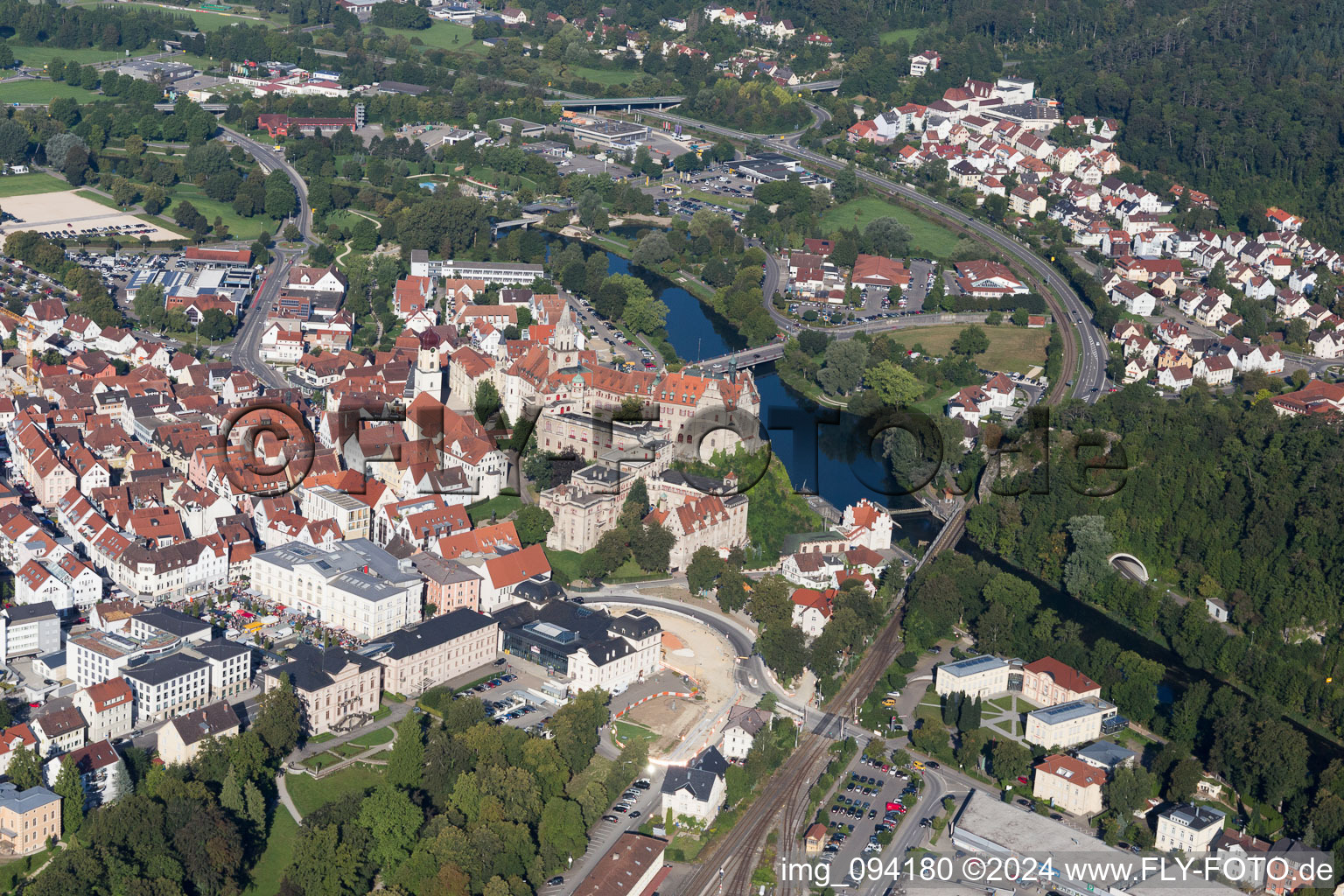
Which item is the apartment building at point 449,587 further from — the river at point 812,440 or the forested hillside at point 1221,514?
the forested hillside at point 1221,514

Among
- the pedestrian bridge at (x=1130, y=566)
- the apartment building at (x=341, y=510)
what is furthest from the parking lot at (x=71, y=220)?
the pedestrian bridge at (x=1130, y=566)

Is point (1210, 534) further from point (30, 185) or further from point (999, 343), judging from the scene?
point (30, 185)

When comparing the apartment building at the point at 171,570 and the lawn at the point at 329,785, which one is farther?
the apartment building at the point at 171,570

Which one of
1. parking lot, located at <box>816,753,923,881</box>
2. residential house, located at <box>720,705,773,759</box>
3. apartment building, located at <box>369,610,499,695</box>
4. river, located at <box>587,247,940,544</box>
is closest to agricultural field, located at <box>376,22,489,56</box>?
river, located at <box>587,247,940,544</box>

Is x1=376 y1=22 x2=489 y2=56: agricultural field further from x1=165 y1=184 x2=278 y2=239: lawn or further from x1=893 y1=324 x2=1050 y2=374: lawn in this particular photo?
x1=893 y1=324 x2=1050 y2=374: lawn

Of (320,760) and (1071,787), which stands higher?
(1071,787)

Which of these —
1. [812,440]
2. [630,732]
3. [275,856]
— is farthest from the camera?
[812,440]

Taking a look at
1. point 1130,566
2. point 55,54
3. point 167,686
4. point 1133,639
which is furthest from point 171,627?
point 55,54
